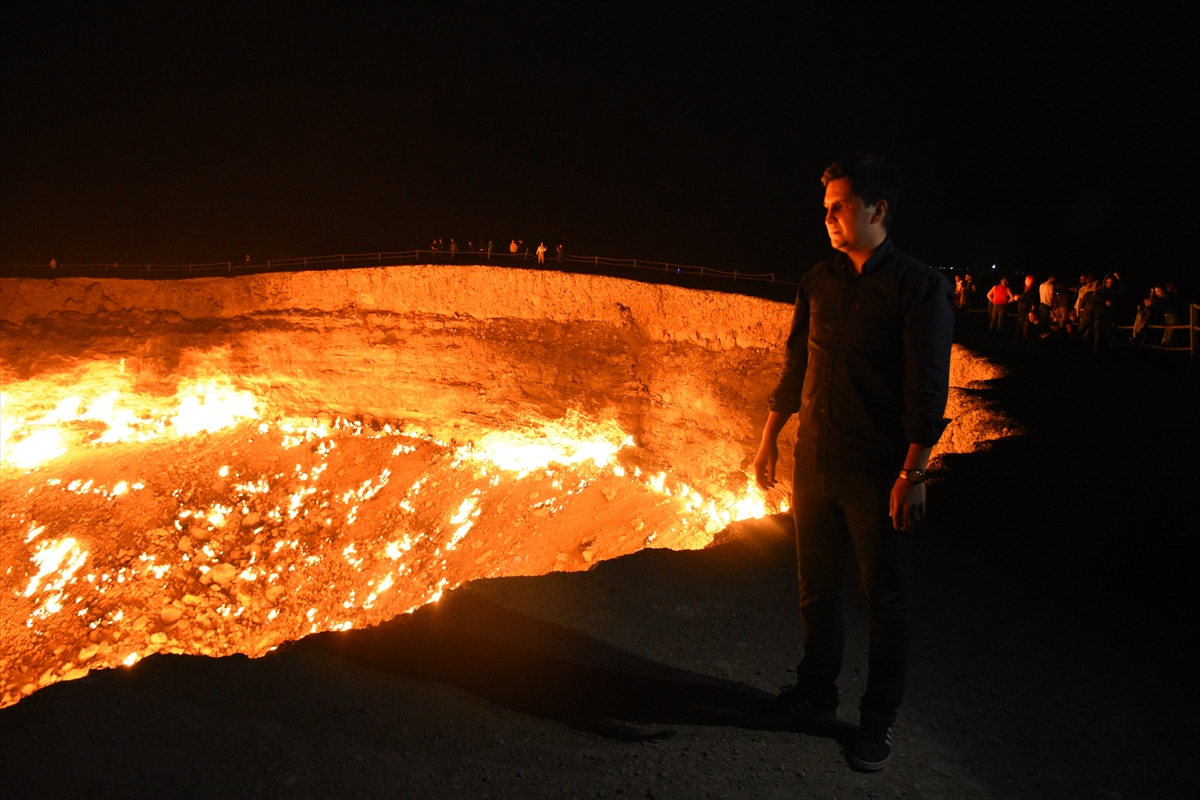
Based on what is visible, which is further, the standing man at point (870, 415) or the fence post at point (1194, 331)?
the fence post at point (1194, 331)

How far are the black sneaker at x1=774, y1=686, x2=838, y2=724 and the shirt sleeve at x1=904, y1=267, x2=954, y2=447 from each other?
1474 millimetres

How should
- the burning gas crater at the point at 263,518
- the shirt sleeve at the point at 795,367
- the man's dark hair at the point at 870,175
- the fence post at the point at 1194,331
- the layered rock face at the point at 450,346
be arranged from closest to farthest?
the man's dark hair at the point at 870,175
the shirt sleeve at the point at 795,367
the fence post at the point at 1194,331
the burning gas crater at the point at 263,518
the layered rock face at the point at 450,346

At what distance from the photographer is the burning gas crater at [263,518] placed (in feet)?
50.9

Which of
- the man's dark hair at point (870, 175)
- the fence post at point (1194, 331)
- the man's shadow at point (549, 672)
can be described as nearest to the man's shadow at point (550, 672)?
the man's shadow at point (549, 672)

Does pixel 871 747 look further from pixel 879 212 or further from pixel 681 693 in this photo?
pixel 879 212

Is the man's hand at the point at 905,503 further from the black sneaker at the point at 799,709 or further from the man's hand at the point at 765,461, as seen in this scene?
the black sneaker at the point at 799,709

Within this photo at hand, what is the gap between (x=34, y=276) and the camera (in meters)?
24.7

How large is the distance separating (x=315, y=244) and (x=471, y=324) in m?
16.7

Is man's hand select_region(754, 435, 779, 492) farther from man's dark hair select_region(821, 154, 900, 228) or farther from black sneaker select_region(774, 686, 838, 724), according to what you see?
man's dark hair select_region(821, 154, 900, 228)

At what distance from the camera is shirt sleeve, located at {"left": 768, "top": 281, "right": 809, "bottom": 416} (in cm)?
329

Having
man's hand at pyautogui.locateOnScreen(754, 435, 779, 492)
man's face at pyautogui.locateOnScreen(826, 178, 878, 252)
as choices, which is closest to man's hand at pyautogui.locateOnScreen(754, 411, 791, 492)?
man's hand at pyautogui.locateOnScreen(754, 435, 779, 492)

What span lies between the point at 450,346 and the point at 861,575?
1889cm

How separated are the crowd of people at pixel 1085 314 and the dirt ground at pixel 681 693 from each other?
333 inches

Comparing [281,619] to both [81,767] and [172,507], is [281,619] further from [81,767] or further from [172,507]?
[81,767]
